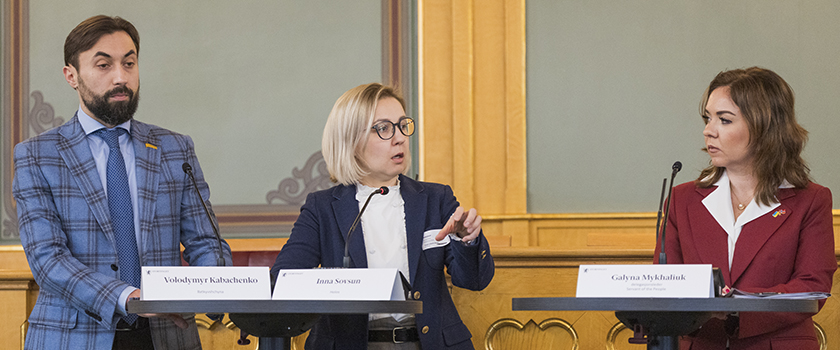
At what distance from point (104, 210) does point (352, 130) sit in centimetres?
64

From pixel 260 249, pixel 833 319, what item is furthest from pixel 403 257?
pixel 260 249

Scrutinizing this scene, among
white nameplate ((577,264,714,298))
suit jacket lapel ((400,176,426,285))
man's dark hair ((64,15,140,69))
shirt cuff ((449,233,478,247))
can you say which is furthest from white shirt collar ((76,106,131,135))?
white nameplate ((577,264,714,298))

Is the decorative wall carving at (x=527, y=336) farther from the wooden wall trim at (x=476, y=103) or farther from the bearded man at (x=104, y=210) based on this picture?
the wooden wall trim at (x=476, y=103)

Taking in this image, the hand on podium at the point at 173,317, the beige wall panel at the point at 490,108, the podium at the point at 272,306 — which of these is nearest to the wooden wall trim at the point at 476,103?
the beige wall panel at the point at 490,108

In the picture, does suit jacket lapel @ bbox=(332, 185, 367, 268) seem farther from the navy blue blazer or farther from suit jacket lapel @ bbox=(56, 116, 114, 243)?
suit jacket lapel @ bbox=(56, 116, 114, 243)

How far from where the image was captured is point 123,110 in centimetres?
195

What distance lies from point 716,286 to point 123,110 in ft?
4.78

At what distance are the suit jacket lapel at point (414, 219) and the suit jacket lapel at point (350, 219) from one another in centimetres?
11

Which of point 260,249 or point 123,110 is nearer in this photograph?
point 123,110

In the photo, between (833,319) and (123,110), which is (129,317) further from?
(833,319)

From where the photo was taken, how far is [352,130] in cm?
199

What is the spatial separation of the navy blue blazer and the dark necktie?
→ 0.35 m

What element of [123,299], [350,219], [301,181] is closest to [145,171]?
[123,299]

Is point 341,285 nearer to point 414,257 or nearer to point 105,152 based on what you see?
point 414,257
